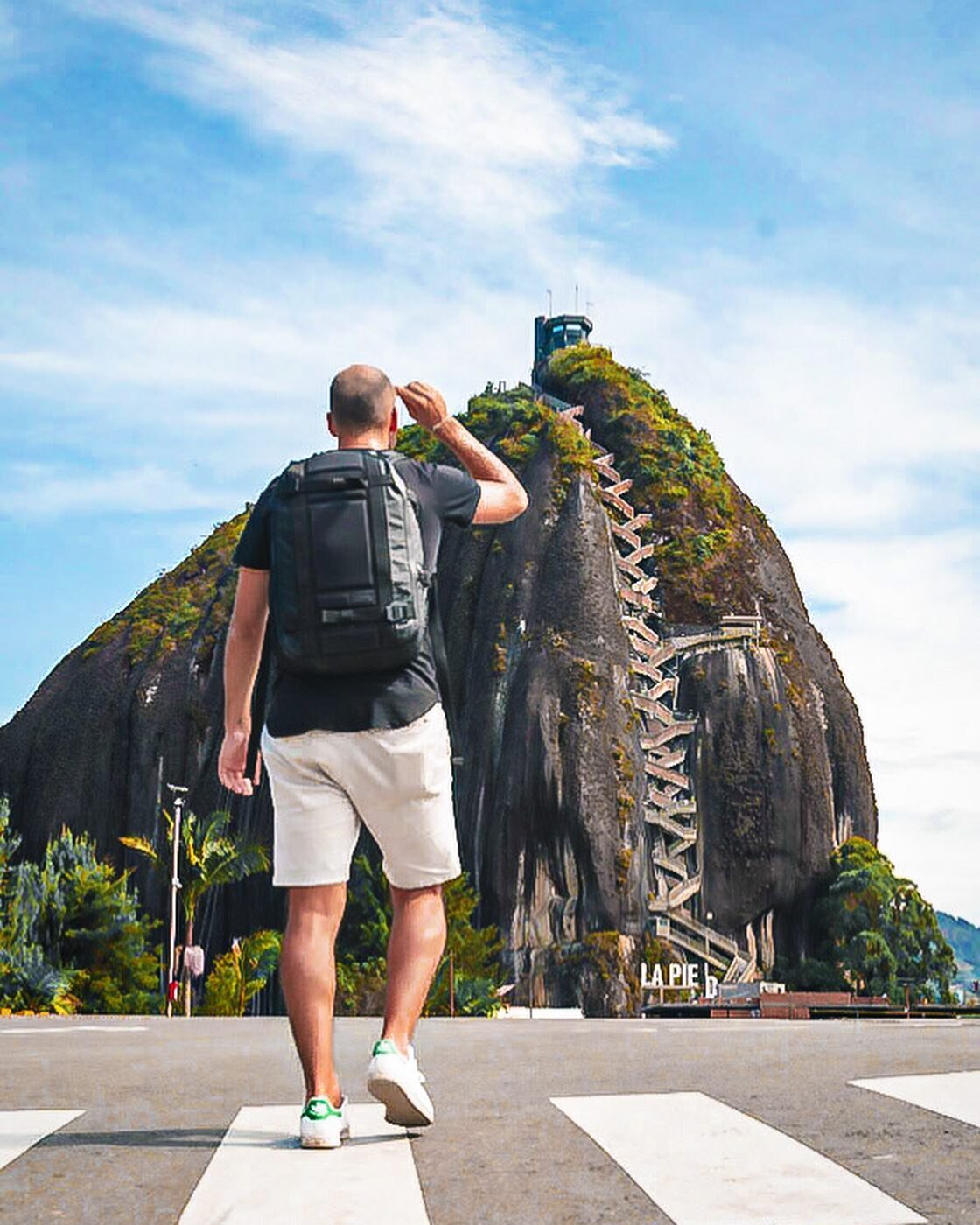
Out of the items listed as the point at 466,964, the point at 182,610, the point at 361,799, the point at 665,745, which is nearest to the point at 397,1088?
the point at 361,799

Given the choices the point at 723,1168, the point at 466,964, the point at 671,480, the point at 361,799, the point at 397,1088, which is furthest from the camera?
the point at 671,480

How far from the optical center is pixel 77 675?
3034 inches

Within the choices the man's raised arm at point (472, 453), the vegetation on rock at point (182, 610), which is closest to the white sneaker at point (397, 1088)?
the man's raised arm at point (472, 453)

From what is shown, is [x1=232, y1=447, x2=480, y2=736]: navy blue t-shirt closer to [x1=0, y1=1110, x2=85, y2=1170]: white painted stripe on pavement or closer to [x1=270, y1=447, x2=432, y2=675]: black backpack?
[x1=270, y1=447, x2=432, y2=675]: black backpack

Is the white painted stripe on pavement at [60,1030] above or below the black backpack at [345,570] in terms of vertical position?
below

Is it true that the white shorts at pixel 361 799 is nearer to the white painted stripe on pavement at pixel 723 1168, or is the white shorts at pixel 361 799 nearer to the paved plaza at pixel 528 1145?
the paved plaza at pixel 528 1145

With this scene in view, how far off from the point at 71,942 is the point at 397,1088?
30883mm

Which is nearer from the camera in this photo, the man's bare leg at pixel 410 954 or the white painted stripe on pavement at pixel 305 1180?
the white painted stripe on pavement at pixel 305 1180

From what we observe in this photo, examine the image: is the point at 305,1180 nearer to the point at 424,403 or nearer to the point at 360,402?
the point at 360,402

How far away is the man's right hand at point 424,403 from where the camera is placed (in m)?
4.84

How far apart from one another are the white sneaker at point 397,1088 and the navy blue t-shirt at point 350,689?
800 millimetres

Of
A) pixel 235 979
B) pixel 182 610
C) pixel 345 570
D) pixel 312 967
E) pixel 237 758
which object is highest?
pixel 182 610

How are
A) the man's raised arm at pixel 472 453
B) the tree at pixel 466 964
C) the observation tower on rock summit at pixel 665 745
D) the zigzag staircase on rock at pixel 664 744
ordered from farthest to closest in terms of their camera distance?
the zigzag staircase on rock at pixel 664 744 < the observation tower on rock summit at pixel 665 745 < the tree at pixel 466 964 < the man's raised arm at pixel 472 453

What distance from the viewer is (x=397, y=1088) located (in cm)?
400
